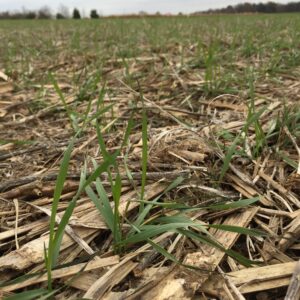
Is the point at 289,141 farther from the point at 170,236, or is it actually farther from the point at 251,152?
the point at 170,236

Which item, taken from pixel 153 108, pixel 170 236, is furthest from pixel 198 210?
pixel 153 108

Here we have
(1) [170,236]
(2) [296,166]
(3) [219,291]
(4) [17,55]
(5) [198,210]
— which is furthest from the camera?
(4) [17,55]

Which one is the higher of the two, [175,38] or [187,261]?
[175,38]

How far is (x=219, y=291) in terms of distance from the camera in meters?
0.91

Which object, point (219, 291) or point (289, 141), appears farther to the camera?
point (289, 141)

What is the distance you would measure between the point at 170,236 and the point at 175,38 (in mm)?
3988

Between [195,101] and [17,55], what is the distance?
8.92ft

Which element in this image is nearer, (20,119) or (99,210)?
(99,210)

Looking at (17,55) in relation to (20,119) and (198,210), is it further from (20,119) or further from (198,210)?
(198,210)

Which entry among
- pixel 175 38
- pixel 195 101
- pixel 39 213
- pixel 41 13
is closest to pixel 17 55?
pixel 175 38

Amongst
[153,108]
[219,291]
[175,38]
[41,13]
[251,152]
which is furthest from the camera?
[41,13]

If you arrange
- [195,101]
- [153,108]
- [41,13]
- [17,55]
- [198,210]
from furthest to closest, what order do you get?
[41,13] → [17,55] → [195,101] → [153,108] → [198,210]

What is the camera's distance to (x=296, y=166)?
4.55ft

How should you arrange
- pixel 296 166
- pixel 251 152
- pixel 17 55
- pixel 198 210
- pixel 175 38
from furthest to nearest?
pixel 175 38 < pixel 17 55 < pixel 251 152 < pixel 296 166 < pixel 198 210
